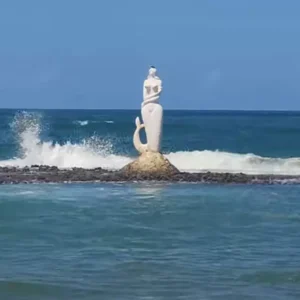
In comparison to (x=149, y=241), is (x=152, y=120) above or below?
above

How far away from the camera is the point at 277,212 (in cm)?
1891

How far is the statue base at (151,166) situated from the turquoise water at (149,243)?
2.25 metres

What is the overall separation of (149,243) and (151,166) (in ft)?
33.7

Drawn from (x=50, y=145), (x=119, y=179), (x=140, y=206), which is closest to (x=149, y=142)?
(x=119, y=179)

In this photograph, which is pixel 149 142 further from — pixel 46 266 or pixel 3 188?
pixel 46 266

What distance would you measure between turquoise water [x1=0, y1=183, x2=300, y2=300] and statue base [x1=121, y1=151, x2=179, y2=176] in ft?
7.39

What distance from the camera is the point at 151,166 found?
25.3 metres

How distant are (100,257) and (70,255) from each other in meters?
0.43
